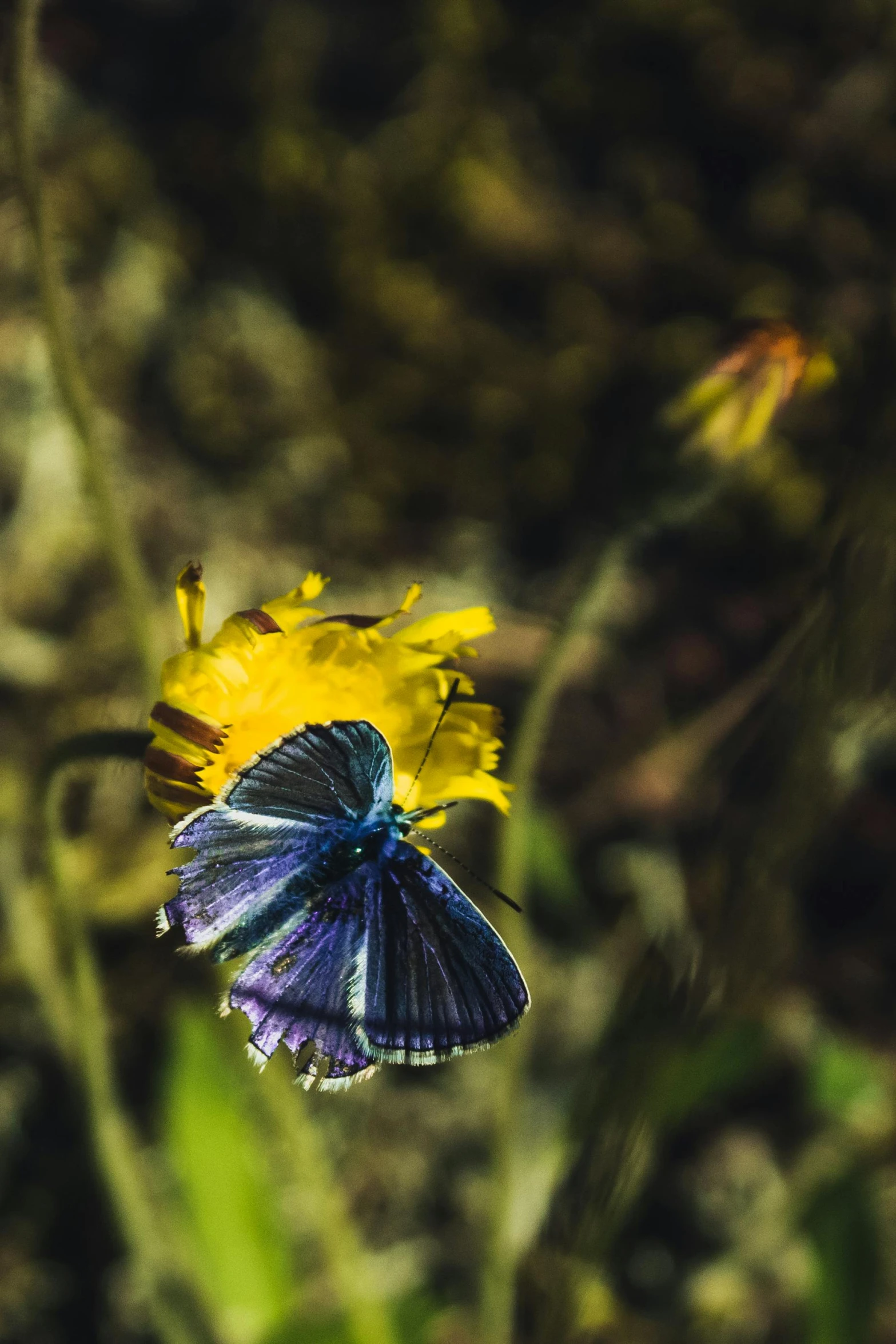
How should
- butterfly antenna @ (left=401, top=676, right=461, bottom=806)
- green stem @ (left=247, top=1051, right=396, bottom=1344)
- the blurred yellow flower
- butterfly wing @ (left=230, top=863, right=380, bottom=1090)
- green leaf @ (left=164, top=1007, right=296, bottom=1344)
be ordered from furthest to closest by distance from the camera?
green leaf @ (left=164, top=1007, right=296, bottom=1344)
green stem @ (left=247, top=1051, right=396, bottom=1344)
the blurred yellow flower
butterfly antenna @ (left=401, top=676, right=461, bottom=806)
butterfly wing @ (left=230, top=863, right=380, bottom=1090)

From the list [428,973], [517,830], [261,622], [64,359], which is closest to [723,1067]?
[517,830]

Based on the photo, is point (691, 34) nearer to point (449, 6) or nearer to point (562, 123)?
point (562, 123)

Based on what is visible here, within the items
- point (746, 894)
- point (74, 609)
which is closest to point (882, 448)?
point (746, 894)

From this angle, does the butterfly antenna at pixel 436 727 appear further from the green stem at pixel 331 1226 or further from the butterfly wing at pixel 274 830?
the green stem at pixel 331 1226

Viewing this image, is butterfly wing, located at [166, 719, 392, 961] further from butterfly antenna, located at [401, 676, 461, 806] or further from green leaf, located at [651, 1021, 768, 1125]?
green leaf, located at [651, 1021, 768, 1125]

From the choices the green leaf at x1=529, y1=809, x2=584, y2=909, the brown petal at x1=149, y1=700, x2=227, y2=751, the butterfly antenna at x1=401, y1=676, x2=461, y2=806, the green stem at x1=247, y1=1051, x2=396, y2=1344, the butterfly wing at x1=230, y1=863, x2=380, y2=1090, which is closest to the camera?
the butterfly wing at x1=230, y1=863, x2=380, y2=1090

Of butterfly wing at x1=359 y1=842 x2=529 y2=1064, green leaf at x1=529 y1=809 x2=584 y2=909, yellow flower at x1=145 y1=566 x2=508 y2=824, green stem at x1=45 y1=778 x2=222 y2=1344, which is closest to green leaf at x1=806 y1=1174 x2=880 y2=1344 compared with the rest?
green leaf at x1=529 y1=809 x2=584 y2=909
